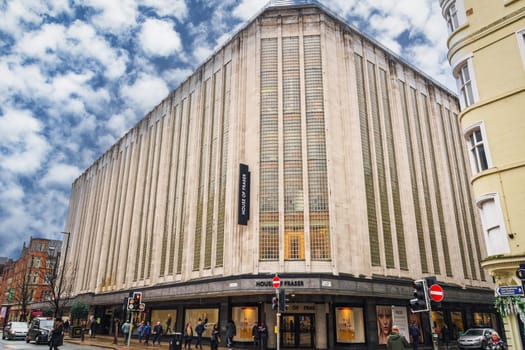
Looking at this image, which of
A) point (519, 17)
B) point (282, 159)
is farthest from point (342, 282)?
point (519, 17)

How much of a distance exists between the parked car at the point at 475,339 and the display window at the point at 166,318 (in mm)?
21988

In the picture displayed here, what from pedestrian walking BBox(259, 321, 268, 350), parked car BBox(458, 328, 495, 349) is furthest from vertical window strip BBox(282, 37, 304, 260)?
parked car BBox(458, 328, 495, 349)

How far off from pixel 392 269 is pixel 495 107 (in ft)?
52.4

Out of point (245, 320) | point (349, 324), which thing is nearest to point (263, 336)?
point (245, 320)

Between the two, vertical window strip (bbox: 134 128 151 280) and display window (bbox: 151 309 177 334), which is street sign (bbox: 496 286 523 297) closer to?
display window (bbox: 151 309 177 334)

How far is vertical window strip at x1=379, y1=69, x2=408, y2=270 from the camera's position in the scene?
30594 mm

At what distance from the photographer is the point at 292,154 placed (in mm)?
28672

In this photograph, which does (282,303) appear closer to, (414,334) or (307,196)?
(307,196)

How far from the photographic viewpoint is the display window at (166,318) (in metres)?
33.7

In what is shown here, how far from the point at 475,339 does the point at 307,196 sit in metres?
14.5

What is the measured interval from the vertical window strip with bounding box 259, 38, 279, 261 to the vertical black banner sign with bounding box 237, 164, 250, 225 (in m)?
0.94

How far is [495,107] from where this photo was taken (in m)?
16.2

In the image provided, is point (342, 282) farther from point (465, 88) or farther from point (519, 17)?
point (519, 17)

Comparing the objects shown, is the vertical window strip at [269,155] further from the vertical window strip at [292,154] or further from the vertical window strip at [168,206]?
the vertical window strip at [168,206]
